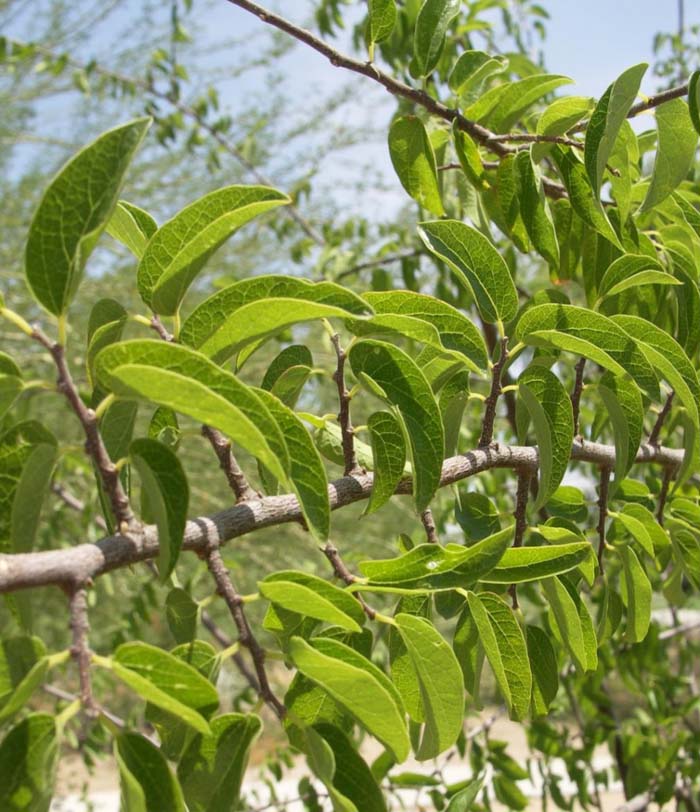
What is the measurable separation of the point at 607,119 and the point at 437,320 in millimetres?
162

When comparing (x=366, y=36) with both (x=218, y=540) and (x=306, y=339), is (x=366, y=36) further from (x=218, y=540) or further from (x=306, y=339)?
(x=306, y=339)

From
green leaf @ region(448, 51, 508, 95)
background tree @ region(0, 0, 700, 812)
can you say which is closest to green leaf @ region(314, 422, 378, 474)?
background tree @ region(0, 0, 700, 812)

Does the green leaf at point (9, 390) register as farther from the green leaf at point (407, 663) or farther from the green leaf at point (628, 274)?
the green leaf at point (628, 274)

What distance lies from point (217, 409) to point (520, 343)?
0.93 feet

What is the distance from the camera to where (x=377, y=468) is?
20.3 inches

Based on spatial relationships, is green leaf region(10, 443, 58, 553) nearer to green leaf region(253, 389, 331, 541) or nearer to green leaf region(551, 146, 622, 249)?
green leaf region(253, 389, 331, 541)

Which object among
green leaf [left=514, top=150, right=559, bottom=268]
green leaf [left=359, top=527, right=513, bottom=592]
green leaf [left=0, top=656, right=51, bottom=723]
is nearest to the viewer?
green leaf [left=0, top=656, right=51, bottom=723]

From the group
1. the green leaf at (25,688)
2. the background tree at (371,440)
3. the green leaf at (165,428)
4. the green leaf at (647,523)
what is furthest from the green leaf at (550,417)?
the green leaf at (25,688)

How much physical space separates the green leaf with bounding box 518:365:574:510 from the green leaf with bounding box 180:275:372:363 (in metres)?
0.17

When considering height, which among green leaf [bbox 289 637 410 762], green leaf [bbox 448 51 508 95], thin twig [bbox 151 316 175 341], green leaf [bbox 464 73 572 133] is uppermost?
green leaf [bbox 448 51 508 95]

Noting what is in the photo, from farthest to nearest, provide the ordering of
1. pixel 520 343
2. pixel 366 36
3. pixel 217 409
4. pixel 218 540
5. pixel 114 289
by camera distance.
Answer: pixel 114 289
pixel 366 36
pixel 520 343
pixel 218 540
pixel 217 409

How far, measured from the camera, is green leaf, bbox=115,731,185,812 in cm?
36

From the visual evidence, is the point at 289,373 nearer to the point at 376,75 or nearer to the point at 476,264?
the point at 476,264

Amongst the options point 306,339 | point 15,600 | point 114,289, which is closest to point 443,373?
point 15,600
